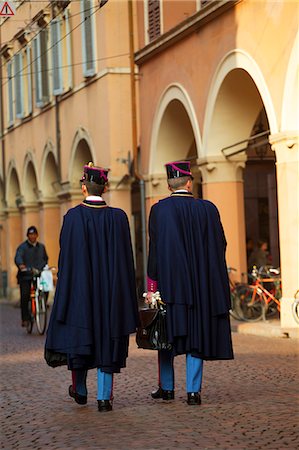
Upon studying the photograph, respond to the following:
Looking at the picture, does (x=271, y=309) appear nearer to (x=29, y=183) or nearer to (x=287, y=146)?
(x=287, y=146)

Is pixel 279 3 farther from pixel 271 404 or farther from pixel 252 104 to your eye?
pixel 271 404

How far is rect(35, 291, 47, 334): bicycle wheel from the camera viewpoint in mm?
20859

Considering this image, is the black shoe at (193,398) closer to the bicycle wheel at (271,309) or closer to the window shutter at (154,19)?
the bicycle wheel at (271,309)

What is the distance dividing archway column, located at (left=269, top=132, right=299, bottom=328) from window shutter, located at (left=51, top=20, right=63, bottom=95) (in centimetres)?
1292

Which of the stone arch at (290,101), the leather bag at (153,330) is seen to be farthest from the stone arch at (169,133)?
the leather bag at (153,330)

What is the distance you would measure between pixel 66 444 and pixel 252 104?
15.0 meters

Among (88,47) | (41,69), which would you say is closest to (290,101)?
(88,47)

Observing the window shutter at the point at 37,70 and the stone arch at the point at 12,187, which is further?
the stone arch at the point at 12,187

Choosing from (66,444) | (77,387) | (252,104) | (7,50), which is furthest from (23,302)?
(7,50)

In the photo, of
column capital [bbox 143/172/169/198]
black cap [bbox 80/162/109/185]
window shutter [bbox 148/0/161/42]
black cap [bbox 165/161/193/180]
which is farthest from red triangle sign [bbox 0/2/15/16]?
column capital [bbox 143/172/169/198]

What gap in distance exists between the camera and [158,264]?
10.1 meters

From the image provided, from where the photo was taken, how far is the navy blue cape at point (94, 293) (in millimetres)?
9711

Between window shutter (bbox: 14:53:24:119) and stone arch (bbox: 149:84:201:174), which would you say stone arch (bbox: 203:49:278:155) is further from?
window shutter (bbox: 14:53:24:119)

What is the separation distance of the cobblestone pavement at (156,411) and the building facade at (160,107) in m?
6.00
